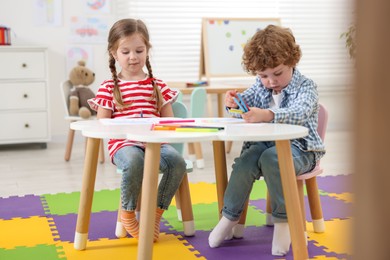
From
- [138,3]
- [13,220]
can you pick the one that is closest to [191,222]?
[13,220]

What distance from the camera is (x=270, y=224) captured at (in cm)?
233

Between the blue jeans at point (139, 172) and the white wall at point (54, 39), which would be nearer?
the blue jeans at point (139, 172)

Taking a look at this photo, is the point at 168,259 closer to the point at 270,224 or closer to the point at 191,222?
the point at 191,222

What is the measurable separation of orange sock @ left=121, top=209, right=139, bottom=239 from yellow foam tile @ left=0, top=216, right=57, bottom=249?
317 mm

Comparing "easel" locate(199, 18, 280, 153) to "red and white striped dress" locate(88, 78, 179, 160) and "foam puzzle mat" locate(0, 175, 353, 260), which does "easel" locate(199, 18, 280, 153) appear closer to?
"foam puzzle mat" locate(0, 175, 353, 260)

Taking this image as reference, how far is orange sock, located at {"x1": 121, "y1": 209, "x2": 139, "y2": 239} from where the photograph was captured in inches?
78.0

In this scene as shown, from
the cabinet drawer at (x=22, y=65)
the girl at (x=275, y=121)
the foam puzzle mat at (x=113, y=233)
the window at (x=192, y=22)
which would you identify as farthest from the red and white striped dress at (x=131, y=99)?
the window at (x=192, y=22)

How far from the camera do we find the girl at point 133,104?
1.97m

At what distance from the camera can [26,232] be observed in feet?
7.54

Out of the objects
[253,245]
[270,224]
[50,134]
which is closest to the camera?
[253,245]

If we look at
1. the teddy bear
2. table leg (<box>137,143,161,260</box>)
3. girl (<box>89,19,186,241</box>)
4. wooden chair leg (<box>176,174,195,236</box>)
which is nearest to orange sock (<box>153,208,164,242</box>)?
girl (<box>89,19,186,241</box>)

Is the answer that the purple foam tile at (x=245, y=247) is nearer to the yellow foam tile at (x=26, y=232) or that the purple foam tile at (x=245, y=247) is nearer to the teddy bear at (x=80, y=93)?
the yellow foam tile at (x=26, y=232)

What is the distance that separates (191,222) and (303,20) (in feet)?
12.1

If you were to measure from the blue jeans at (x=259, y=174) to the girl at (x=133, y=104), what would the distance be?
0.19 metres
